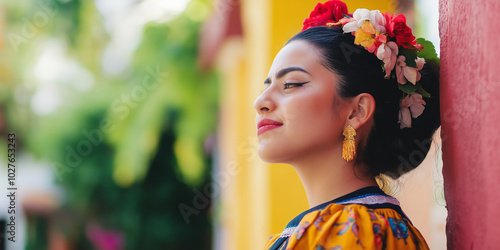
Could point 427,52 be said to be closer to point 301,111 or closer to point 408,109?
point 408,109

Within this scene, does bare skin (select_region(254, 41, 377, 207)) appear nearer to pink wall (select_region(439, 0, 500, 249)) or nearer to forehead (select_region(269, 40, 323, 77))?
forehead (select_region(269, 40, 323, 77))

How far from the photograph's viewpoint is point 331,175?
59.6 inches

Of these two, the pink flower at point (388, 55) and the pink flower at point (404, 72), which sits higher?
the pink flower at point (388, 55)

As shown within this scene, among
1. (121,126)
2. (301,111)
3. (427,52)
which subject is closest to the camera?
(301,111)

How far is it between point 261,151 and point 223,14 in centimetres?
263

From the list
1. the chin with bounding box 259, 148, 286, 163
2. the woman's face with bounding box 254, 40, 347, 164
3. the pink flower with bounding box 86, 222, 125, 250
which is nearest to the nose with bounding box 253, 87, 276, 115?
the woman's face with bounding box 254, 40, 347, 164

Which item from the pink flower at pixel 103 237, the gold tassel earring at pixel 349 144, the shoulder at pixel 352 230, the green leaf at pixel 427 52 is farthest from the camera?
the pink flower at pixel 103 237

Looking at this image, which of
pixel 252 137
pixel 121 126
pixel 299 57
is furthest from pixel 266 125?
pixel 121 126

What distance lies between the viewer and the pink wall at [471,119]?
1.14m

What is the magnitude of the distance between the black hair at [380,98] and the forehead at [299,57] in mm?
16

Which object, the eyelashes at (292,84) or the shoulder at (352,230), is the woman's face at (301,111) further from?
the shoulder at (352,230)

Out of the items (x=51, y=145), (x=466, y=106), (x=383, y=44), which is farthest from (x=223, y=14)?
(x=466, y=106)

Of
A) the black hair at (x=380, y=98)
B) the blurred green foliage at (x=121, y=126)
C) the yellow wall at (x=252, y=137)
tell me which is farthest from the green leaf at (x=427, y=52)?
the blurred green foliage at (x=121, y=126)

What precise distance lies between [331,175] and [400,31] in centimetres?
43
